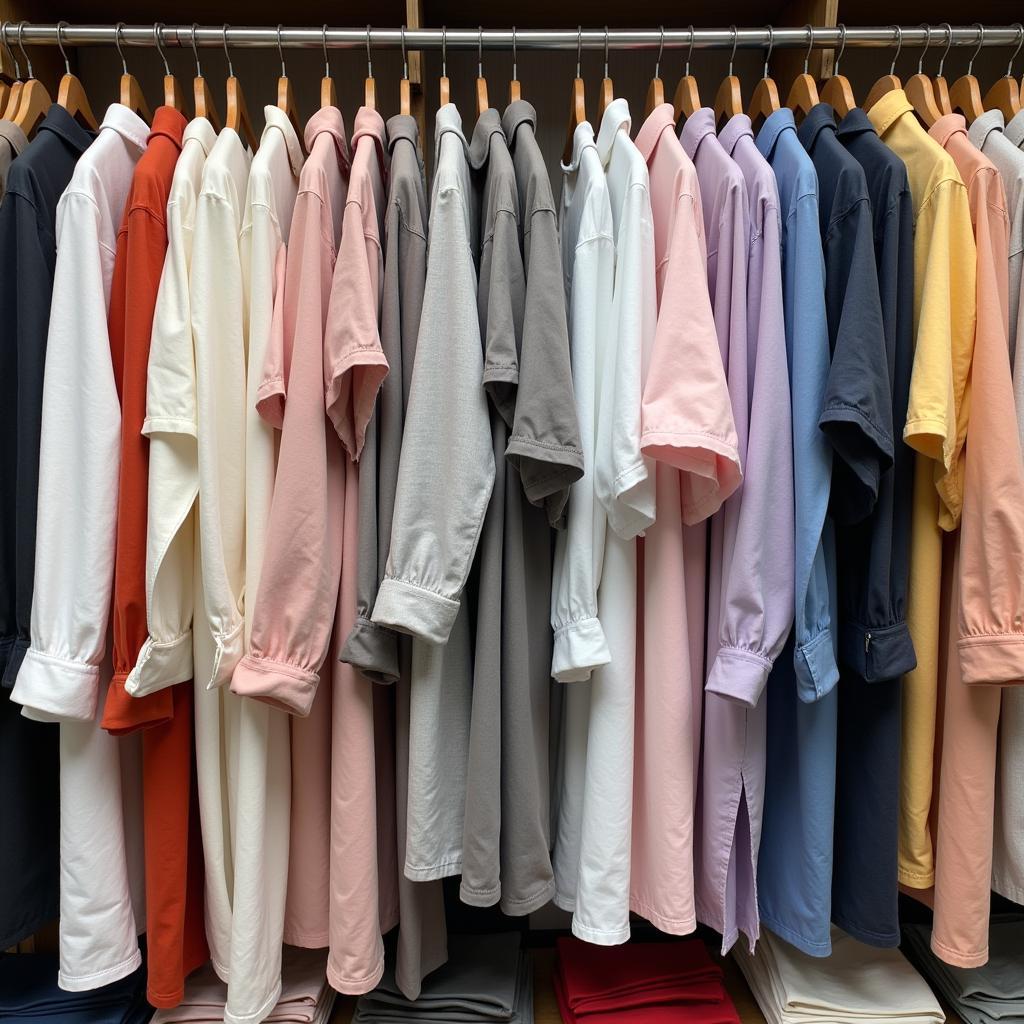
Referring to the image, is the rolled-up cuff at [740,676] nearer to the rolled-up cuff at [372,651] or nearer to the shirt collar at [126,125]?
the rolled-up cuff at [372,651]

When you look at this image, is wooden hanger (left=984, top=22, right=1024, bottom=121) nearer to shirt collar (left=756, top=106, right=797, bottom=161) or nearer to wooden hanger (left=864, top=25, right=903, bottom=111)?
wooden hanger (left=864, top=25, right=903, bottom=111)

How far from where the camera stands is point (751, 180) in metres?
0.87

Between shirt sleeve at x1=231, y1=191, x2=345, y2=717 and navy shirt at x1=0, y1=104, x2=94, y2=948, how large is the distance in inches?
12.2

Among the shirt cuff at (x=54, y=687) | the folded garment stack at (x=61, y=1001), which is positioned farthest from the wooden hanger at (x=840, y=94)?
the folded garment stack at (x=61, y=1001)

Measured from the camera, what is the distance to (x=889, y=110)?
3.05 feet

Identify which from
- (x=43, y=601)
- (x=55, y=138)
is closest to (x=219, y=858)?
(x=43, y=601)

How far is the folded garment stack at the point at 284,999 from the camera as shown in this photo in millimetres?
956

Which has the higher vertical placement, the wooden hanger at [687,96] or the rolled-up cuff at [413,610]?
the wooden hanger at [687,96]

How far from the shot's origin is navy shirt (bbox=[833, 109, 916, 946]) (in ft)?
2.70

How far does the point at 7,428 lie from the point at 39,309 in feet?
0.50

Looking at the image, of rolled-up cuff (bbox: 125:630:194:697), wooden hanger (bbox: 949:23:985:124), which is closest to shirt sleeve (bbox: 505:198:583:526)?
rolled-up cuff (bbox: 125:630:194:697)

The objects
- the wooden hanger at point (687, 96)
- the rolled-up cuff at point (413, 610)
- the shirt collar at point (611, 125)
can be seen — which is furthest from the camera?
the wooden hanger at point (687, 96)

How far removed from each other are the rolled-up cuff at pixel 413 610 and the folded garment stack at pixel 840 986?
2.52 feet

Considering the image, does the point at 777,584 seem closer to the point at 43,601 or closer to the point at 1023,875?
the point at 1023,875
